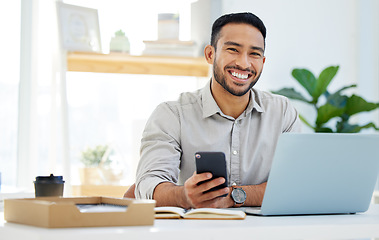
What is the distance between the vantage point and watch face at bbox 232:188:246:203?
160 cm

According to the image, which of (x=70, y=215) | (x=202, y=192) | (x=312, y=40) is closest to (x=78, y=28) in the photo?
(x=312, y=40)

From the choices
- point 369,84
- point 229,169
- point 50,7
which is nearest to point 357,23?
point 369,84

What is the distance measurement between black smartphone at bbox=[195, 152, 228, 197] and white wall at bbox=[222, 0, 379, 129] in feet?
9.53

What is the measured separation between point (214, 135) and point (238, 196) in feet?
1.39

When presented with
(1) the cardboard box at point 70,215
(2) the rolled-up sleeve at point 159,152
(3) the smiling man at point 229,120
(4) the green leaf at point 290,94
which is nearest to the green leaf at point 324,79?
(4) the green leaf at point 290,94

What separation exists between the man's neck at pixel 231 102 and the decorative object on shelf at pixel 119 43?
1426mm

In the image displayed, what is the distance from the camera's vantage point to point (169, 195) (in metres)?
1.64

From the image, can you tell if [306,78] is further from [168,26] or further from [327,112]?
[168,26]

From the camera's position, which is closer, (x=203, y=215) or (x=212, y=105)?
(x=203, y=215)

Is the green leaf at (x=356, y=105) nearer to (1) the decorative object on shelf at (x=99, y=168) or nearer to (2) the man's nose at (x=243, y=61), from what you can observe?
(1) the decorative object on shelf at (x=99, y=168)

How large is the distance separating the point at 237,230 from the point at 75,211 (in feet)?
0.99

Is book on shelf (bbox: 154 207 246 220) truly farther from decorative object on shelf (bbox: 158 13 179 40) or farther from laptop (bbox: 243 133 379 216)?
decorative object on shelf (bbox: 158 13 179 40)

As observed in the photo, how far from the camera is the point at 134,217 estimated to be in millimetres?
980

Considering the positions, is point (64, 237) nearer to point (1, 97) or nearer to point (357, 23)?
point (1, 97)
